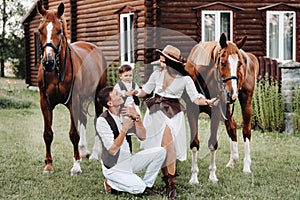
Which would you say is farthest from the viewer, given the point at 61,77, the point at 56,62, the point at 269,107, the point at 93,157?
the point at 269,107

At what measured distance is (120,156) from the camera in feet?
22.3

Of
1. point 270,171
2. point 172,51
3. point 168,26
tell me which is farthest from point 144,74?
point 172,51

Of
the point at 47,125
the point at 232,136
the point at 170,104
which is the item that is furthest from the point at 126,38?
the point at 170,104

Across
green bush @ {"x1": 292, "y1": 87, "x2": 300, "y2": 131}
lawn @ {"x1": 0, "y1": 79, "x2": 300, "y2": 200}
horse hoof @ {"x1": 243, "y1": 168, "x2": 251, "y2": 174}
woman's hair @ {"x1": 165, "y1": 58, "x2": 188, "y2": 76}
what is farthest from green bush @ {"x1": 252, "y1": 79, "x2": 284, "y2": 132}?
woman's hair @ {"x1": 165, "y1": 58, "x2": 188, "y2": 76}

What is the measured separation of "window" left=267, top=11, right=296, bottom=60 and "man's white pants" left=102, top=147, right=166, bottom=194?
503 inches

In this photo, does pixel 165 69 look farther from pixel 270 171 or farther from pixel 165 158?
pixel 270 171

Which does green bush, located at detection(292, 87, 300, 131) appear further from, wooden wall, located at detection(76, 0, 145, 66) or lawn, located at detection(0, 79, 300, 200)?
wooden wall, located at detection(76, 0, 145, 66)

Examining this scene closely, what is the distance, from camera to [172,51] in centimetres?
693

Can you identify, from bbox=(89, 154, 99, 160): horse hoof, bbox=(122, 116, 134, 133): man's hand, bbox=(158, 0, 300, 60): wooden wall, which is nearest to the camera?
bbox=(122, 116, 134, 133): man's hand

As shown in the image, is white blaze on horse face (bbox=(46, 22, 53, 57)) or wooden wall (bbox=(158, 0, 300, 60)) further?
wooden wall (bbox=(158, 0, 300, 60))

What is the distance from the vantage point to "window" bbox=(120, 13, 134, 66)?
18.6 meters

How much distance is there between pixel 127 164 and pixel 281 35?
13.2 meters

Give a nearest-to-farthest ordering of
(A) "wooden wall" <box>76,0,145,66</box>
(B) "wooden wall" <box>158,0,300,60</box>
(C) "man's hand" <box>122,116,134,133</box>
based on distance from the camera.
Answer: (C) "man's hand" <box>122,116,134,133</box>, (B) "wooden wall" <box>158,0,300,60</box>, (A) "wooden wall" <box>76,0,145,66</box>

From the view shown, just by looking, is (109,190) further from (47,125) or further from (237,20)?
(237,20)
